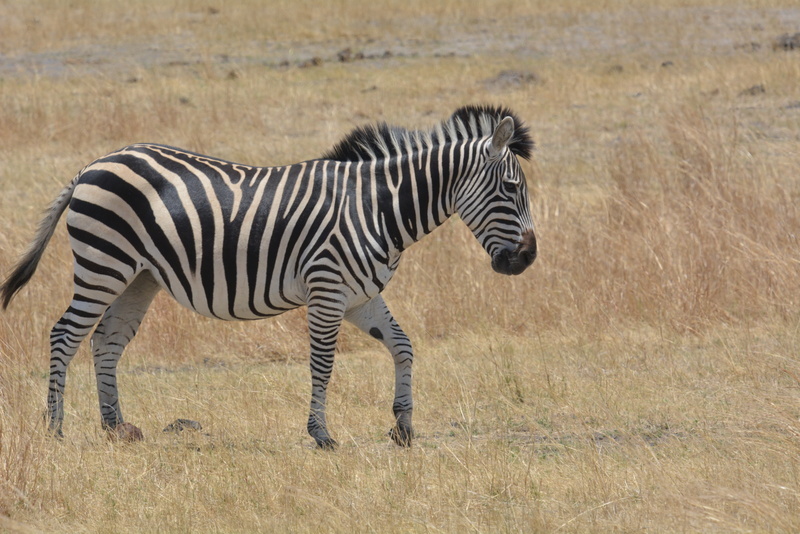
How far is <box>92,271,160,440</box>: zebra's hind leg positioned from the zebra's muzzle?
238cm

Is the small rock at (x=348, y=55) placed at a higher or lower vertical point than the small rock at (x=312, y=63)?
higher

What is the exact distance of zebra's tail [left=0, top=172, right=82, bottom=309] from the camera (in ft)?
22.9

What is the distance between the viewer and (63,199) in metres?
6.96

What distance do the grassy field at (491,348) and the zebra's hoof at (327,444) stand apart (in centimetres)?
13

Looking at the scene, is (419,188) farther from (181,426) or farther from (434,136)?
(181,426)

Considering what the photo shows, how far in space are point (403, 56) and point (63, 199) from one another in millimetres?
16961

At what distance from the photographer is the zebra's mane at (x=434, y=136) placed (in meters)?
6.68

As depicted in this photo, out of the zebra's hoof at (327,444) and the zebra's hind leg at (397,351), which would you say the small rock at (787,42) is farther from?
the zebra's hoof at (327,444)

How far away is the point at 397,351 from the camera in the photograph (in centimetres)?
664

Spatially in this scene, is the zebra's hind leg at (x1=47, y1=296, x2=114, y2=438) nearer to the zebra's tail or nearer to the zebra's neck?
the zebra's tail

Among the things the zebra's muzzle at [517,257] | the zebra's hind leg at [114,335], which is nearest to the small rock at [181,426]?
the zebra's hind leg at [114,335]

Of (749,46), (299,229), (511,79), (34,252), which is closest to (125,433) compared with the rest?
(34,252)

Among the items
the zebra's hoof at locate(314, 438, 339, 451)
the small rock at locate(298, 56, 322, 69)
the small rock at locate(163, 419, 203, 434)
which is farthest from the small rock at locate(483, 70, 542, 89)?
the zebra's hoof at locate(314, 438, 339, 451)

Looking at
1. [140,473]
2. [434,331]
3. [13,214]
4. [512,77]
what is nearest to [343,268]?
[140,473]
